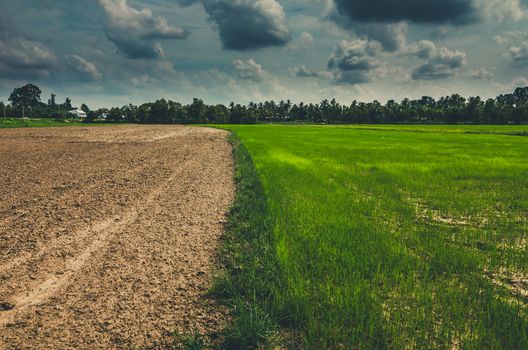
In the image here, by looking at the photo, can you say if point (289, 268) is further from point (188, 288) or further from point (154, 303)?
point (154, 303)

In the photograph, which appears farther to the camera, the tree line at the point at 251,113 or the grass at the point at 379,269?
the tree line at the point at 251,113

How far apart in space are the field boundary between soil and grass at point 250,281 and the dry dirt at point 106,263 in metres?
0.30

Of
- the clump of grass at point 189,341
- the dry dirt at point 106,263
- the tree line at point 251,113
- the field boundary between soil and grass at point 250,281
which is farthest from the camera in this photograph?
the tree line at point 251,113

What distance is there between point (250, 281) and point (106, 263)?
309 cm

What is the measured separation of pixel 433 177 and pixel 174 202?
39.7 feet

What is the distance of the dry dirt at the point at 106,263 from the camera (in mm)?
4566

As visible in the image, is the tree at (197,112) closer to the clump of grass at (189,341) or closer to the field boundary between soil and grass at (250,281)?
the field boundary between soil and grass at (250,281)

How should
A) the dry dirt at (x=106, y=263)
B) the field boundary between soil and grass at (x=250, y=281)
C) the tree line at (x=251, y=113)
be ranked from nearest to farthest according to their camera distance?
the field boundary between soil and grass at (x=250, y=281), the dry dirt at (x=106, y=263), the tree line at (x=251, y=113)

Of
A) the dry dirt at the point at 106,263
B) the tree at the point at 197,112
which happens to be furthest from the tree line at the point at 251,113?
the dry dirt at the point at 106,263

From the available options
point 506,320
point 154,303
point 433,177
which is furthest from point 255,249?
point 433,177

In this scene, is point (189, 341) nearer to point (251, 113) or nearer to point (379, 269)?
point (379, 269)

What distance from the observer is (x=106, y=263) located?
21.6ft

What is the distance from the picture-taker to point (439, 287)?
530 cm

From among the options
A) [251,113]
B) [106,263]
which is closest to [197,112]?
[251,113]
